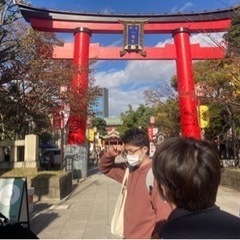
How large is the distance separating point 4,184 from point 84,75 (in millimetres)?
13466

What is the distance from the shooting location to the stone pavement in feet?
24.0

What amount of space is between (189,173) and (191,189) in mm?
71

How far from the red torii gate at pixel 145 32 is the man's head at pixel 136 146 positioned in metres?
16.3

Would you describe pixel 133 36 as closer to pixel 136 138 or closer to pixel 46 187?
pixel 46 187

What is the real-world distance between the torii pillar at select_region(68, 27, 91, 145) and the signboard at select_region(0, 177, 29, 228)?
38.7 ft

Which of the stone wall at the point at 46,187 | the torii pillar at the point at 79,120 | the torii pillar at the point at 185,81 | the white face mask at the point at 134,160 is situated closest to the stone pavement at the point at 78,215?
the stone wall at the point at 46,187

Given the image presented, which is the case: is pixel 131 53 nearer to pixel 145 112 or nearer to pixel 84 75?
pixel 84 75

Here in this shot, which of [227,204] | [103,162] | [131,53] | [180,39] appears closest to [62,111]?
[131,53]

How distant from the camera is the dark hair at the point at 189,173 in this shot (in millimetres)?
1779

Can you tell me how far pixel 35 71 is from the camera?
56.9 ft

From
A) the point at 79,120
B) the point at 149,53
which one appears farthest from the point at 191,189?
the point at 149,53

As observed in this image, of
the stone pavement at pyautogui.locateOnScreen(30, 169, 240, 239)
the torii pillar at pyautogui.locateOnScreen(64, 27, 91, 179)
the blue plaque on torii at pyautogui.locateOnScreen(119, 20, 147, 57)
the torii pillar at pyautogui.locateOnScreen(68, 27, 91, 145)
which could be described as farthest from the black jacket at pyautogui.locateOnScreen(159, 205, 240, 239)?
the blue plaque on torii at pyautogui.locateOnScreen(119, 20, 147, 57)

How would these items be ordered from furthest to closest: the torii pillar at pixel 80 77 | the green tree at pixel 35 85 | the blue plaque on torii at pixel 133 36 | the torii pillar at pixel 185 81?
the blue plaque on torii at pixel 133 36 < the torii pillar at pixel 185 81 < the torii pillar at pixel 80 77 < the green tree at pixel 35 85

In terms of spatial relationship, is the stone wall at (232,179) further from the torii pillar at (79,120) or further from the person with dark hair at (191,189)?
the person with dark hair at (191,189)
